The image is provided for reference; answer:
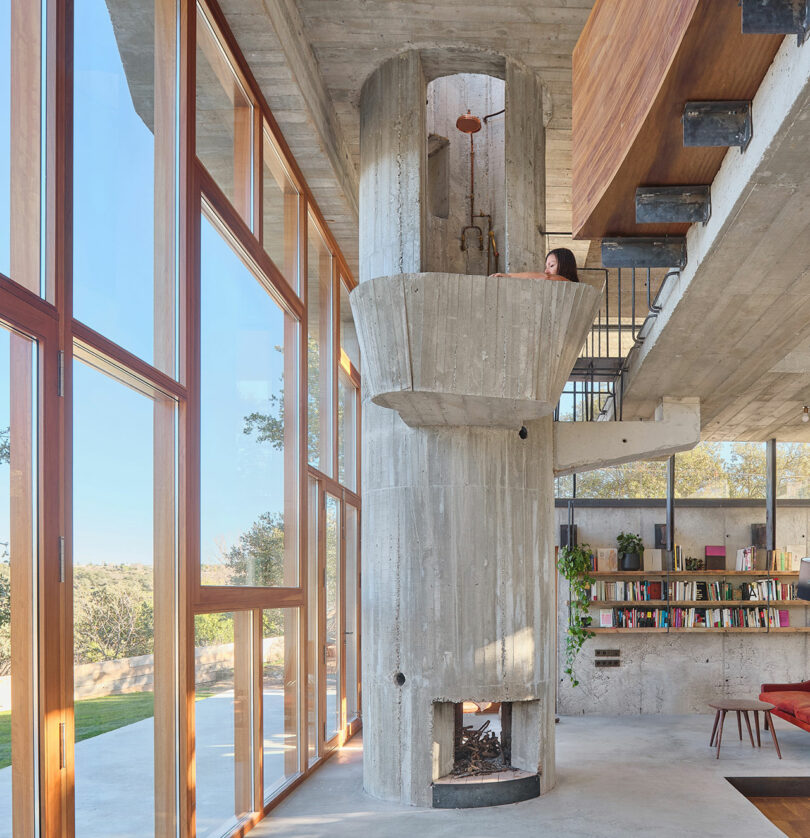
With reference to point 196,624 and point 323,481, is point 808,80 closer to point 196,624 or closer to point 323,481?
point 196,624

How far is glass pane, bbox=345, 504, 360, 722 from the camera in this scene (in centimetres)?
1174

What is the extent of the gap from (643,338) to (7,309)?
6.42 metres

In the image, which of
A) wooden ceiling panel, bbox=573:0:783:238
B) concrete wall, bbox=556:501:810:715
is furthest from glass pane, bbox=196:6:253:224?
concrete wall, bbox=556:501:810:715

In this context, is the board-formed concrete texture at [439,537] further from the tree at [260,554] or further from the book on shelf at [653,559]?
the book on shelf at [653,559]

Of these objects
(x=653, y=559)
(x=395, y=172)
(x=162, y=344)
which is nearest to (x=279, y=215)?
(x=395, y=172)

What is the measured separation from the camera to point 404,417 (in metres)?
7.22

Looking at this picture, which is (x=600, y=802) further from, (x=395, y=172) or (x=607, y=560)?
(x=607, y=560)

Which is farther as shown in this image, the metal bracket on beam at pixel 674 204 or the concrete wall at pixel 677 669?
the concrete wall at pixel 677 669

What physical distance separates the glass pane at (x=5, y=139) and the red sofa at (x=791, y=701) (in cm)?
907

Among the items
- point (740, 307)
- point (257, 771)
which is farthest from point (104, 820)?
point (740, 307)

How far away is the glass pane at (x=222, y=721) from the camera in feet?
19.1

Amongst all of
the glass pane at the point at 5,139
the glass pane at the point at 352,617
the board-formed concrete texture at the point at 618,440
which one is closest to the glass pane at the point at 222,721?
the glass pane at the point at 5,139

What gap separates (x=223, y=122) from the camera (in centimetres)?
668

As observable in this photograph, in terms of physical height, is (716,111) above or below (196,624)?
above
